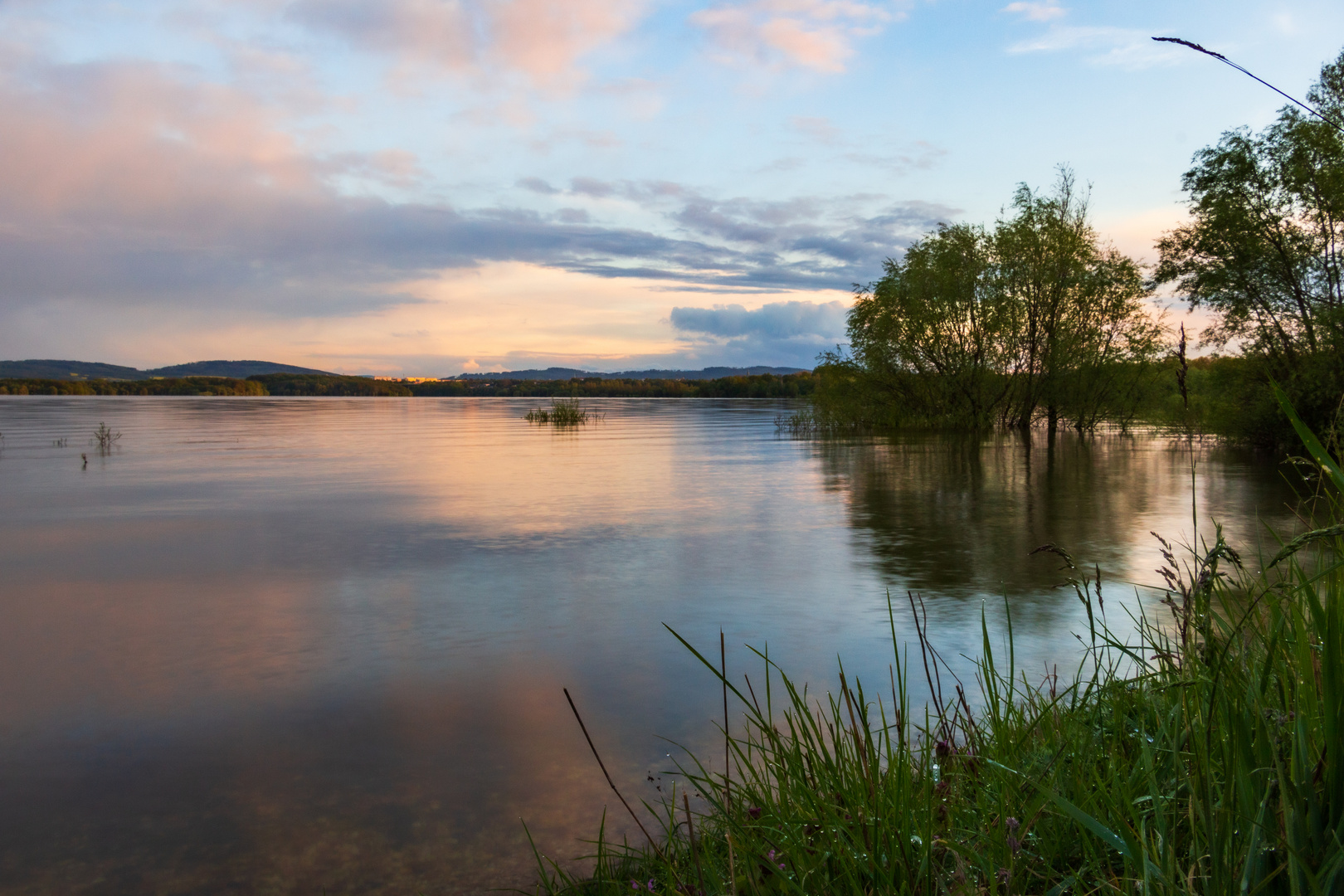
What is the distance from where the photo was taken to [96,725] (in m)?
4.50

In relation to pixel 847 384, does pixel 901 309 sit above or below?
above

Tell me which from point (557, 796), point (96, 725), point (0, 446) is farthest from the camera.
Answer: point (0, 446)

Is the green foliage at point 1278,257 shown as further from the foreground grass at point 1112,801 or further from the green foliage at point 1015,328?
the foreground grass at point 1112,801

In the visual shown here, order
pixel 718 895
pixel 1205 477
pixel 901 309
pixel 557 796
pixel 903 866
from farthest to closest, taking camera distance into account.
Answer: pixel 901 309 → pixel 1205 477 → pixel 557 796 → pixel 718 895 → pixel 903 866

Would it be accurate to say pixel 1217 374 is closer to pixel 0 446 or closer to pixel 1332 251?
pixel 1332 251

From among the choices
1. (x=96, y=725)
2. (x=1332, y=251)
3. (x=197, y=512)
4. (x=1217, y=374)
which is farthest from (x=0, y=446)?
(x=1332, y=251)

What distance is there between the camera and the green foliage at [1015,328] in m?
32.2

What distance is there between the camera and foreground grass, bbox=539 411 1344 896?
1564mm

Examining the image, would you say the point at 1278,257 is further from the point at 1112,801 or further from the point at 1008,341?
the point at 1112,801

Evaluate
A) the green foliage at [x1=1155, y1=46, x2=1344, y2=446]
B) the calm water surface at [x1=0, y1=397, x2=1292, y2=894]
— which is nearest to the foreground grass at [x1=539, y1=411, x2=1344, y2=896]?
the calm water surface at [x1=0, y1=397, x2=1292, y2=894]

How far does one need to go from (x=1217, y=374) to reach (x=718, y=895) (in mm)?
26392

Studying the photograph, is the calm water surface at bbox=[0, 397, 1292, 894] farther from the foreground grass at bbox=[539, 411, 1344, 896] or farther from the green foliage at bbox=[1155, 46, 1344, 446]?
the green foliage at bbox=[1155, 46, 1344, 446]

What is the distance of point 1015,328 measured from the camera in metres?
32.8

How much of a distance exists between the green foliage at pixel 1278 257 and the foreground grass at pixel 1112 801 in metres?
22.2
